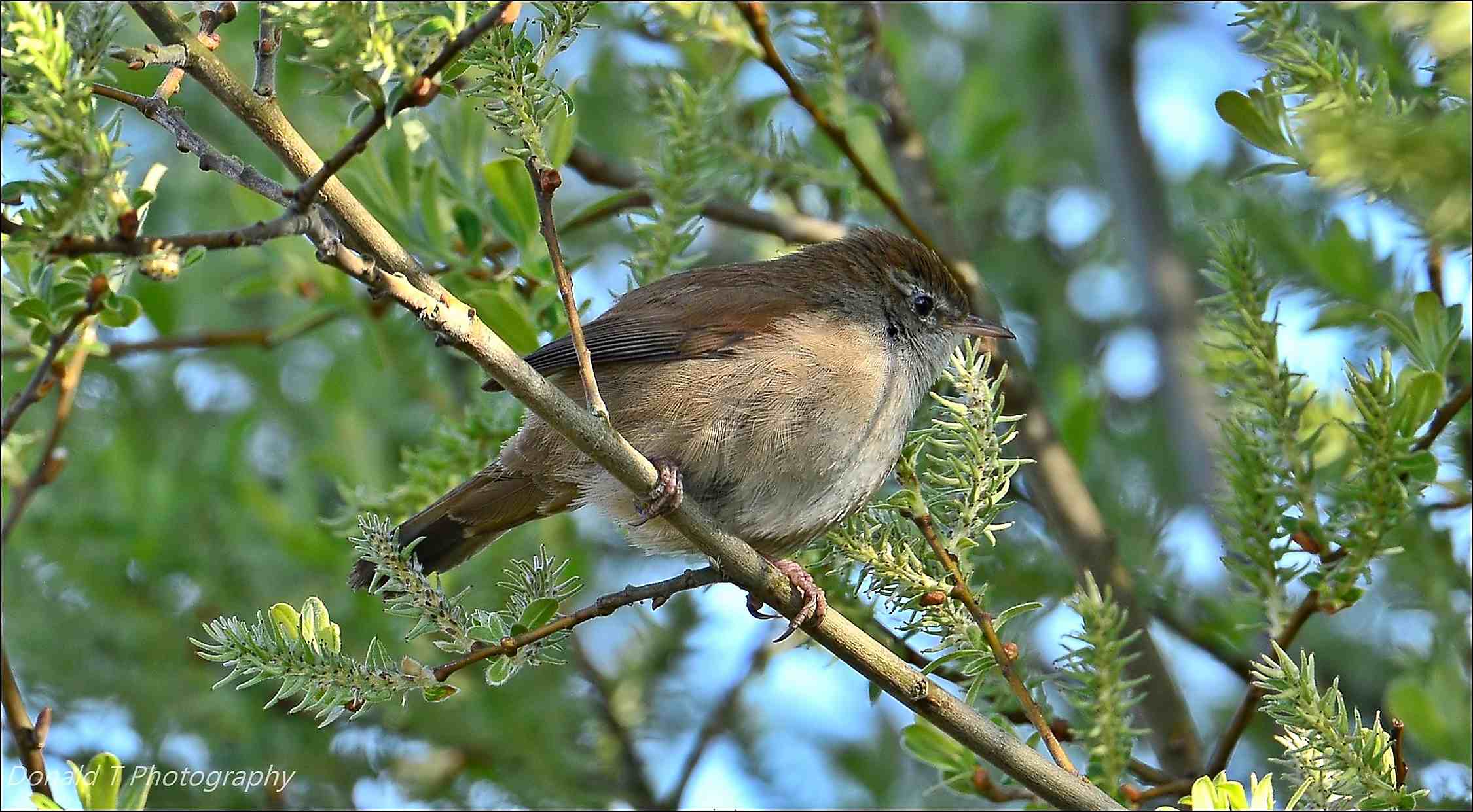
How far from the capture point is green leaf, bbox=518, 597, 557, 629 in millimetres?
2684

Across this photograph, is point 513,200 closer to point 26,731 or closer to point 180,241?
point 26,731

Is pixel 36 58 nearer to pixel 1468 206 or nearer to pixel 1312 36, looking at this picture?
pixel 1468 206

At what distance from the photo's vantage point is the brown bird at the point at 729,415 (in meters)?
3.71

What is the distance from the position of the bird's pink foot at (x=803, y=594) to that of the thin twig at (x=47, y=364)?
62.9 inches

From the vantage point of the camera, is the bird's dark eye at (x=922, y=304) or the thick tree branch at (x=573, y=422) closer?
the thick tree branch at (x=573, y=422)

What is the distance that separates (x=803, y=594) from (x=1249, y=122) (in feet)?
4.62

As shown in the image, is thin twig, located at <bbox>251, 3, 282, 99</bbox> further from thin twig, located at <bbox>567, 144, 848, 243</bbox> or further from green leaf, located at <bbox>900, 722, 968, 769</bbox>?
thin twig, located at <bbox>567, 144, 848, 243</bbox>

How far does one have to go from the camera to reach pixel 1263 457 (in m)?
3.25

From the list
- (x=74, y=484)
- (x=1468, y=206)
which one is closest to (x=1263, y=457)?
(x=1468, y=206)

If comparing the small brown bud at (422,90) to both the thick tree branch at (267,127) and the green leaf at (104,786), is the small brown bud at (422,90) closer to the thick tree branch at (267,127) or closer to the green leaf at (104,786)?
the thick tree branch at (267,127)

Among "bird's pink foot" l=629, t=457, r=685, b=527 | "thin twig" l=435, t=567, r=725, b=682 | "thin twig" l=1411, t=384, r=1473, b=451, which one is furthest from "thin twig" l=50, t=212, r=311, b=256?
"thin twig" l=1411, t=384, r=1473, b=451

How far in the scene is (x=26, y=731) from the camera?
309 cm

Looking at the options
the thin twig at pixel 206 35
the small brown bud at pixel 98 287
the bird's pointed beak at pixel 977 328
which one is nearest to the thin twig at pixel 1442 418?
the bird's pointed beak at pixel 977 328

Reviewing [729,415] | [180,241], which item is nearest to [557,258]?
[180,241]
